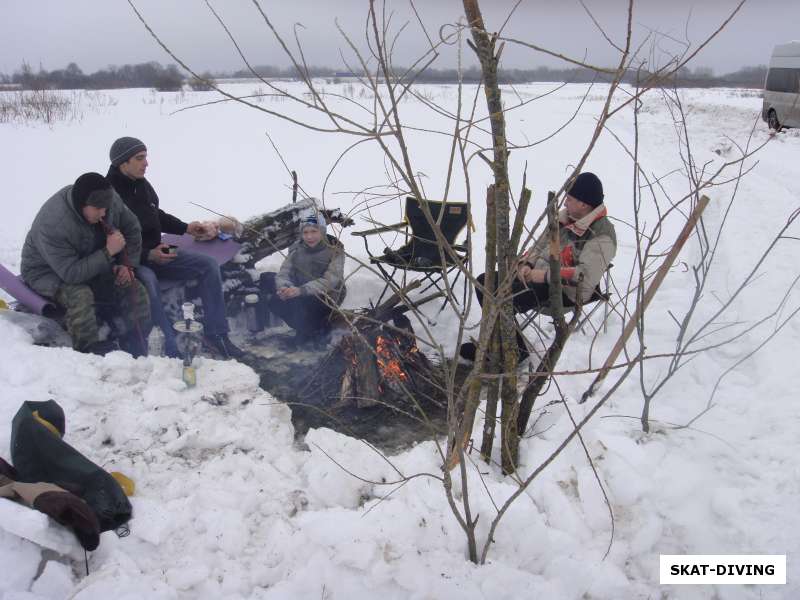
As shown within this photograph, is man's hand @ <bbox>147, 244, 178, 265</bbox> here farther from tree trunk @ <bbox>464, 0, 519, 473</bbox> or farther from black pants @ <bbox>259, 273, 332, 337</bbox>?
tree trunk @ <bbox>464, 0, 519, 473</bbox>

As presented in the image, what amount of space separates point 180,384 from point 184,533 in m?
1.24

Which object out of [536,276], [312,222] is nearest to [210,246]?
[312,222]

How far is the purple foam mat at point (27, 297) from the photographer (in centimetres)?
390

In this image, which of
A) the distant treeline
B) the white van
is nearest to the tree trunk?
the distant treeline

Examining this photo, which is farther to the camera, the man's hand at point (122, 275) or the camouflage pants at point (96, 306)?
the man's hand at point (122, 275)

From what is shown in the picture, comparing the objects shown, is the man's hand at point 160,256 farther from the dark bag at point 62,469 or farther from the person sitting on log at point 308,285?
the dark bag at point 62,469

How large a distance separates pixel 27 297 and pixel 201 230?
1.45 m

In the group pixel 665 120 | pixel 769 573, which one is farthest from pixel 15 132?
pixel 665 120

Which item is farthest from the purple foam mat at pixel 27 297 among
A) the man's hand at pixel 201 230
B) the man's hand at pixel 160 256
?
the man's hand at pixel 201 230

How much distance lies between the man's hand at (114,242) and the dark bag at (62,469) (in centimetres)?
157

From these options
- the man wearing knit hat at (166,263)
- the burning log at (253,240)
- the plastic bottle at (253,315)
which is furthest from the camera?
the burning log at (253,240)

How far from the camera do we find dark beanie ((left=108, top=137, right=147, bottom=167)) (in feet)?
13.9

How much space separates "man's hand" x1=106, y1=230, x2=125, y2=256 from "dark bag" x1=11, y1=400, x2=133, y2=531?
157cm

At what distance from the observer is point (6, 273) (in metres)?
3.98
